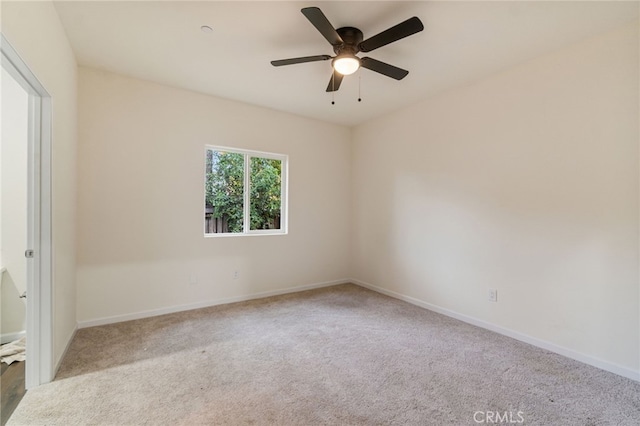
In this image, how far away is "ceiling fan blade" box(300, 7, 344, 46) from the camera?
168cm

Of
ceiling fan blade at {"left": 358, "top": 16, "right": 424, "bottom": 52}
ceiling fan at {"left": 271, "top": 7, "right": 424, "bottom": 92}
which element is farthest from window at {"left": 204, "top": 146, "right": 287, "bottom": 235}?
ceiling fan blade at {"left": 358, "top": 16, "right": 424, "bottom": 52}

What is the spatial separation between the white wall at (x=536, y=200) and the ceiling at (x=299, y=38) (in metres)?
0.30

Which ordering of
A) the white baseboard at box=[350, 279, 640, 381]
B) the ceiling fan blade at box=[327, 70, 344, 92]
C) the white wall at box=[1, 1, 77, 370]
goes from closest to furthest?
the white wall at box=[1, 1, 77, 370], the white baseboard at box=[350, 279, 640, 381], the ceiling fan blade at box=[327, 70, 344, 92]

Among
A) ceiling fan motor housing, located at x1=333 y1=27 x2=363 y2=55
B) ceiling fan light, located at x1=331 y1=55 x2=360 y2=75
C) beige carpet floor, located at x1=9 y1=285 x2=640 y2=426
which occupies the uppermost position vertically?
ceiling fan motor housing, located at x1=333 y1=27 x2=363 y2=55

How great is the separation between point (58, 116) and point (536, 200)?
4033 mm

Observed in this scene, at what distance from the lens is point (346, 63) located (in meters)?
2.17

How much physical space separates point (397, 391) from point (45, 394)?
2296mm

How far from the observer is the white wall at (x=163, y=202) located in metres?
2.91

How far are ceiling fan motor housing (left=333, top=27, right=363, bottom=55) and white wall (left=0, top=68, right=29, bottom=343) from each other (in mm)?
2819

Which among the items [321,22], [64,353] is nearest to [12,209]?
[64,353]

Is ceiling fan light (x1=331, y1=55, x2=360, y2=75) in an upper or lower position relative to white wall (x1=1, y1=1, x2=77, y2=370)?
upper

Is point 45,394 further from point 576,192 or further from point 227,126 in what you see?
point 576,192

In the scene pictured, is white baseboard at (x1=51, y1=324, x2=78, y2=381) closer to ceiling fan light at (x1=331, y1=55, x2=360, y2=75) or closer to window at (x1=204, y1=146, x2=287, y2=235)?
window at (x1=204, y1=146, x2=287, y2=235)

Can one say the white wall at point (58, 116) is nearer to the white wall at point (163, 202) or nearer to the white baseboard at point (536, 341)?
the white wall at point (163, 202)
